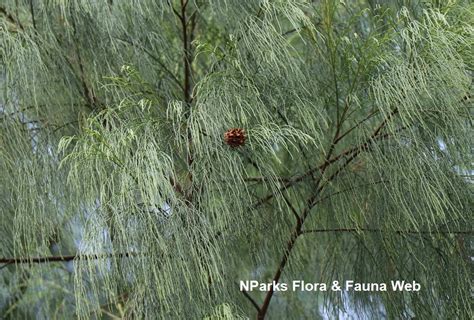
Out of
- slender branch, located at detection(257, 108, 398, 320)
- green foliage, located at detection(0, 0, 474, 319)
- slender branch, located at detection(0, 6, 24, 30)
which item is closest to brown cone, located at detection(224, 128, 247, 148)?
green foliage, located at detection(0, 0, 474, 319)

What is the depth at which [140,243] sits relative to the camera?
49.5 inches

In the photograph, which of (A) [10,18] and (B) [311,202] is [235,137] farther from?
(A) [10,18]

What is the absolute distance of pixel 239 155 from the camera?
135cm

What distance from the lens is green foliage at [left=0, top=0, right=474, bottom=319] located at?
127cm

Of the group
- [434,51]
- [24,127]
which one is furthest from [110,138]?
[434,51]

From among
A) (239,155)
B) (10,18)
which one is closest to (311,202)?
(239,155)

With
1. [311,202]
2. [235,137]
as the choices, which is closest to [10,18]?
[235,137]

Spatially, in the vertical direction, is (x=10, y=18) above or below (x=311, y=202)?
above

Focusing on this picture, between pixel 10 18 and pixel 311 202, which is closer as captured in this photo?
pixel 311 202

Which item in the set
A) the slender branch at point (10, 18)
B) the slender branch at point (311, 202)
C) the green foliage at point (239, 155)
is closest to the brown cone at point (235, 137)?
the green foliage at point (239, 155)

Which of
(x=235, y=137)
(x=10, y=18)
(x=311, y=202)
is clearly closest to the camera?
(x=235, y=137)

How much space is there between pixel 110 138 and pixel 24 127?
0.99 feet

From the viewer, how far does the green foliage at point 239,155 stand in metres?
1.27

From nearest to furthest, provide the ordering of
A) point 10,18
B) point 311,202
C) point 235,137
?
point 235,137, point 311,202, point 10,18
